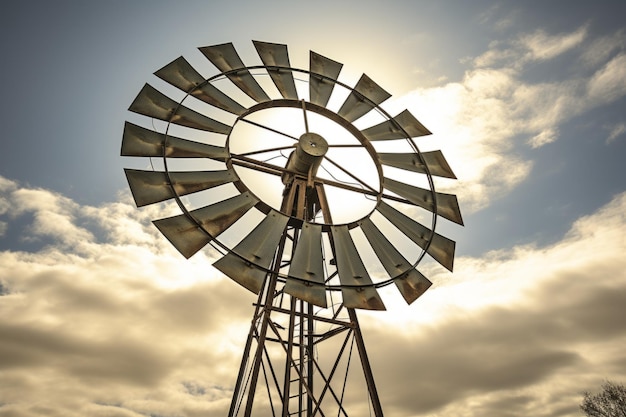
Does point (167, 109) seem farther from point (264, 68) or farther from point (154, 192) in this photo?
point (264, 68)

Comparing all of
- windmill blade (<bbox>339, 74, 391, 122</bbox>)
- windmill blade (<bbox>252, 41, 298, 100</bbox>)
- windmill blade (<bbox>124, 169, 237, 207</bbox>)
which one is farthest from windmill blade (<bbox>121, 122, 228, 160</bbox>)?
windmill blade (<bbox>339, 74, 391, 122</bbox>)

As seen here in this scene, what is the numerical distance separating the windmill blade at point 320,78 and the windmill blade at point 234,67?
114cm

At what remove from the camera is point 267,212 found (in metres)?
7.07

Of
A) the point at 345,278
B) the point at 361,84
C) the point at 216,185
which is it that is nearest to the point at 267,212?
the point at 216,185

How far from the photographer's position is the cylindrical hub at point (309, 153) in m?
7.71

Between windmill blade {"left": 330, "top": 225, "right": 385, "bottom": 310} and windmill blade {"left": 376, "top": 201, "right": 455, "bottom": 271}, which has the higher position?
windmill blade {"left": 376, "top": 201, "right": 455, "bottom": 271}

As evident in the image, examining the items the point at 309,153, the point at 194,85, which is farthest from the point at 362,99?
the point at 194,85

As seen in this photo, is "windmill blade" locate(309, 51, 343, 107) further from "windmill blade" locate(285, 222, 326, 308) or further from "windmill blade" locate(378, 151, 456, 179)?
"windmill blade" locate(285, 222, 326, 308)

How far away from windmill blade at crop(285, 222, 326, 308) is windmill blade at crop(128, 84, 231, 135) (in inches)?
88.4

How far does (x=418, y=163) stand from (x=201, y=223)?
4.66m

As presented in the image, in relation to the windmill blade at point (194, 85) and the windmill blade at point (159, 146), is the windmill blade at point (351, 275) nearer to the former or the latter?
the windmill blade at point (159, 146)

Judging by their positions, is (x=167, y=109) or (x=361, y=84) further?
(x=361, y=84)

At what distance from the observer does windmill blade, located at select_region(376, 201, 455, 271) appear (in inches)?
306

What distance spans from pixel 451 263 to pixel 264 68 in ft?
16.6
